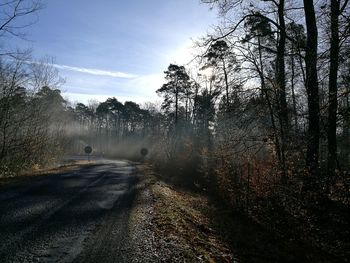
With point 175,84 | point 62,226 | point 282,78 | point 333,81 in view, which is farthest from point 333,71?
point 175,84

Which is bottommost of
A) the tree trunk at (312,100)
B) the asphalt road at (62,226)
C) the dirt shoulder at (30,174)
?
the asphalt road at (62,226)

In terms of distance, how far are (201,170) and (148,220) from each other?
53.9ft

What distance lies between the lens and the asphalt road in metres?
5.45

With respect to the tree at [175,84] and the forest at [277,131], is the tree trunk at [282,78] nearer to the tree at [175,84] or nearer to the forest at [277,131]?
the forest at [277,131]

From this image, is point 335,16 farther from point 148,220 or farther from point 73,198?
point 73,198

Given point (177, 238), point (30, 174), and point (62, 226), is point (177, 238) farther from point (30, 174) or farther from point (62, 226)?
point (30, 174)

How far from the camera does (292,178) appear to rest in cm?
1086

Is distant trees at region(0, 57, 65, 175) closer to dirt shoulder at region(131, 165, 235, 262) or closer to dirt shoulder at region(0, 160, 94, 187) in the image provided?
dirt shoulder at region(0, 160, 94, 187)

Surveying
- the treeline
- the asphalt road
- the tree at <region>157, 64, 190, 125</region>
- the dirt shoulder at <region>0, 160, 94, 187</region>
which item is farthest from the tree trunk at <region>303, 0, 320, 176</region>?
the tree at <region>157, 64, 190, 125</region>

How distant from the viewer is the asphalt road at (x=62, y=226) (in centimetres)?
545

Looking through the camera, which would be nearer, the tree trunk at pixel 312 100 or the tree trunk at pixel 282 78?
the tree trunk at pixel 312 100

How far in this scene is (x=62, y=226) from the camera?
702cm

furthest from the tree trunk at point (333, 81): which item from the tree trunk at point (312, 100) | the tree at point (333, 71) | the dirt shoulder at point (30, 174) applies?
the dirt shoulder at point (30, 174)

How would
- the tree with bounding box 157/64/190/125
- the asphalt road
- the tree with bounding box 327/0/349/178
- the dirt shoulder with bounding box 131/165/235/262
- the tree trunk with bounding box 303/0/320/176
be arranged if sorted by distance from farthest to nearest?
the tree with bounding box 157/64/190/125, the tree trunk with bounding box 303/0/320/176, the tree with bounding box 327/0/349/178, the dirt shoulder with bounding box 131/165/235/262, the asphalt road
